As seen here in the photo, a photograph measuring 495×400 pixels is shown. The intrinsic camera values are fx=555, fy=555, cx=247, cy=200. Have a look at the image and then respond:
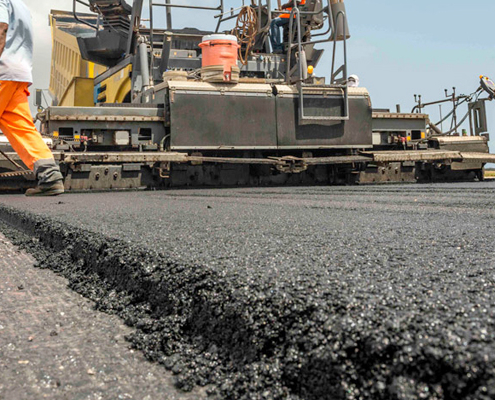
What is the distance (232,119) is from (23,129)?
3.18 meters

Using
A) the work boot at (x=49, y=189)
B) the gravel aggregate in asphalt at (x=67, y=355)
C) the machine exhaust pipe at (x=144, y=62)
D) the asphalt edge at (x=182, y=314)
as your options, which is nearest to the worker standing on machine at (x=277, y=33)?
the machine exhaust pipe at (x=144, y=62)

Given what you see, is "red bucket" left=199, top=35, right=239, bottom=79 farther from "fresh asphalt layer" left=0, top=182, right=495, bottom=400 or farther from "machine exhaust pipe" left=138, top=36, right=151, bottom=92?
"fresh asphalt layer" left=0, top=182, right=495, bottom=400

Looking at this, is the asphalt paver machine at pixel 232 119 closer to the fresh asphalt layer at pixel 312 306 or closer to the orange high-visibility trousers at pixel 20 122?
the orange high-visibility trousers at pixel 20 122

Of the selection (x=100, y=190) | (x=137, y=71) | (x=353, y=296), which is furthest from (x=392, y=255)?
(x=137, y=71)

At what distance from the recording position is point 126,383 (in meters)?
1.02

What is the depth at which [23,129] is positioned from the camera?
4359mm

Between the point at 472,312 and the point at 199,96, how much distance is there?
6292mm

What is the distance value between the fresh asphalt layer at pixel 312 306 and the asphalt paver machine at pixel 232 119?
187 inches

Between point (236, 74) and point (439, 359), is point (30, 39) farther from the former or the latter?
point (439, 359)

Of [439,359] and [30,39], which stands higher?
[30,39]

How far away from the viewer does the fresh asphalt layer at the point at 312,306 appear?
0.76m

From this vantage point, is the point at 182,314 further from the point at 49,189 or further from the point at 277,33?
the point at 277,33

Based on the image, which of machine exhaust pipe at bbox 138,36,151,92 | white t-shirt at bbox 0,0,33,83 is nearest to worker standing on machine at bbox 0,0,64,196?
white t-shirt at bbox 0,0,33,83

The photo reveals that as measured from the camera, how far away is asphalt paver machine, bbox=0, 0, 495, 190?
6.67 meters
